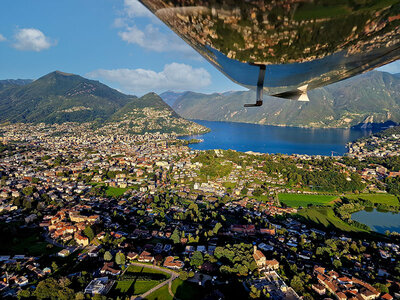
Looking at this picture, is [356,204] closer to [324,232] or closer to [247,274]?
[324,232]

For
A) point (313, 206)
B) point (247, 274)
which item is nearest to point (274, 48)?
point (247, 274)

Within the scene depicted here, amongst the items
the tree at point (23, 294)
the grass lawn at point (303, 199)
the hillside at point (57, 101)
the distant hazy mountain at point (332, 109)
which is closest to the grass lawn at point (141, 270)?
the tree at point (23, 294)

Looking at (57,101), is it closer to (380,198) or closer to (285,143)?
(285,143)

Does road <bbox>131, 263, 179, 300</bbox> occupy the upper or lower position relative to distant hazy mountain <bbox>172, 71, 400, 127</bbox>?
lower

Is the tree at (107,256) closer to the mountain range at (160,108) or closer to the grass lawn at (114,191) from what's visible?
the grass lawn at (114,191)

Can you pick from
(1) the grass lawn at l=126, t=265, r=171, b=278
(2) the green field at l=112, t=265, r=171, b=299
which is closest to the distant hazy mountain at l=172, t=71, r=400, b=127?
(1) the grass lawn at l=126, t=265, r=171, b=278

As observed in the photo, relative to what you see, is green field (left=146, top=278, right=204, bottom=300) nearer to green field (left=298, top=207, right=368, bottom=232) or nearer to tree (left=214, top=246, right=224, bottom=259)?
tree (left=214, top=246, right=224, bottom=259)
